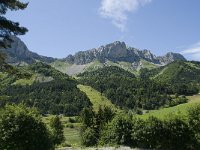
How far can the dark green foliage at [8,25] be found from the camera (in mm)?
25484

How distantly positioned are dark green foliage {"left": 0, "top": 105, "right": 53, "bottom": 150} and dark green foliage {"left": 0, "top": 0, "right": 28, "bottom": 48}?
12.0 m

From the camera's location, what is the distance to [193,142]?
51.1 m

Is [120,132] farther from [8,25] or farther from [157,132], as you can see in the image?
[8,25]

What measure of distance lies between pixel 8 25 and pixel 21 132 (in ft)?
46.4

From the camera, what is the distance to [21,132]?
120ft

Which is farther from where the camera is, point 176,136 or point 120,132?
point 120,132

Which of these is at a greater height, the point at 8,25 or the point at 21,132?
the point at 8,25

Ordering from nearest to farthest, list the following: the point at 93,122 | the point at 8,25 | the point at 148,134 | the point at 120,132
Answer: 1. the point at 8,25
2. the point at 148,134
3. the point at 120,132
4. the point at 93,122

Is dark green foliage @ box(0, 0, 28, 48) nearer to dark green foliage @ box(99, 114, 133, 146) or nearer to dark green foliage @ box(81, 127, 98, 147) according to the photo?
dark green foliage @ box(99, 114, 133, 146)

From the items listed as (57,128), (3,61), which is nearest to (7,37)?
(3,61)

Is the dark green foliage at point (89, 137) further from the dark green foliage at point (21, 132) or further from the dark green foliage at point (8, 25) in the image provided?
the dark green foliage at point (8, 25)

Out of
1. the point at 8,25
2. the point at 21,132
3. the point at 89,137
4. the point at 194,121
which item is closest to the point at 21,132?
the point at 21,132

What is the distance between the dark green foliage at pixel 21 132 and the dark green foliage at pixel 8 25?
1205cm

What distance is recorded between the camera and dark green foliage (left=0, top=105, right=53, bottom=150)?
36.2 metres
